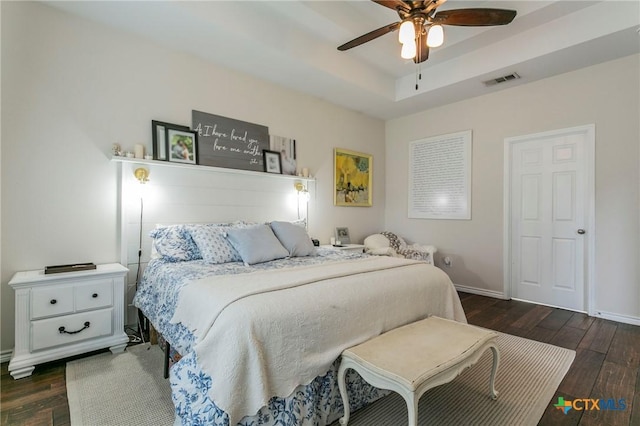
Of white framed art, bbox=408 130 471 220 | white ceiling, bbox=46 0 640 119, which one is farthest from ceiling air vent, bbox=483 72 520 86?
white framed art, bbox=408 130 471 220

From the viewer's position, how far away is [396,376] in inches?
51.6

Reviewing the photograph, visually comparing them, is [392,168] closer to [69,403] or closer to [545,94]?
[545,94]

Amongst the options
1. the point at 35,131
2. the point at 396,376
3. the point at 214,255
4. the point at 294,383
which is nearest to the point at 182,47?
the point at 35,131

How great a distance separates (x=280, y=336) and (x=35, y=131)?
257cm

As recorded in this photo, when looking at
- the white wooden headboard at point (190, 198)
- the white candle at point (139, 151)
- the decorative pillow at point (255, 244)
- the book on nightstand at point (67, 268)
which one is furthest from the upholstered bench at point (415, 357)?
the white candle at point (139, 151)

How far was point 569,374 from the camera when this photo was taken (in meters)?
2.14

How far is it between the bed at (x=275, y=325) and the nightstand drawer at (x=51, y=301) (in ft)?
1.61

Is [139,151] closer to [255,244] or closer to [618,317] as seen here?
[255,244]

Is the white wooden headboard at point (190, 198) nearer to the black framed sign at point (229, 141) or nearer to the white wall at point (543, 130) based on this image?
the black framed sign at point (229, 141)

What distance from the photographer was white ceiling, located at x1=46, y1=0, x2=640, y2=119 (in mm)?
2639

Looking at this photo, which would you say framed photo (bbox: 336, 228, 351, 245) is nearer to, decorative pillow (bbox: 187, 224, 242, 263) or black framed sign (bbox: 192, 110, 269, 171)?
black framed sign (bbox: 192, 110, 269, 171)

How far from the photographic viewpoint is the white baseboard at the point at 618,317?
3066 mm

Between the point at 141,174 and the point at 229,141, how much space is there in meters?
1.00

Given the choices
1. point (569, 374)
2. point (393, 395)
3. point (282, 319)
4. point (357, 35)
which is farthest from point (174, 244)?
point (569, 374)
